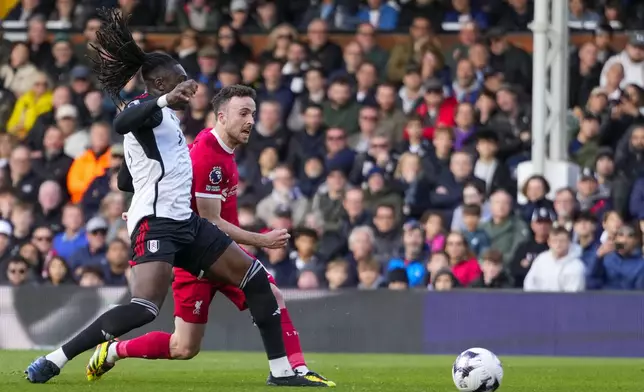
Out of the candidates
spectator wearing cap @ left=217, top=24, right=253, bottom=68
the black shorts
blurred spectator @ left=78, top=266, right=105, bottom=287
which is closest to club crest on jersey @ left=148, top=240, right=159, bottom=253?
the black shorts

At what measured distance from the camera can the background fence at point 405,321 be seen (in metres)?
14.2

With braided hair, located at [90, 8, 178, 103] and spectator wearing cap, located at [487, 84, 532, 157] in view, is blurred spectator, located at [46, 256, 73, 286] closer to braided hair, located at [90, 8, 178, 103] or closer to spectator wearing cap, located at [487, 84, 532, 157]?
spectator wearing cap, located at [487, 84, 532, 157]

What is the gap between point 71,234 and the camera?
667 inches

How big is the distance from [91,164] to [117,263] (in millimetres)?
2531

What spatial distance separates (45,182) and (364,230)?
451 cm

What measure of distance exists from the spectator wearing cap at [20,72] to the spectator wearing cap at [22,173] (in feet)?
4.70

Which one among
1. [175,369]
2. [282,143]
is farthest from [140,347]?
[282,143]

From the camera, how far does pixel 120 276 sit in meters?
15.8

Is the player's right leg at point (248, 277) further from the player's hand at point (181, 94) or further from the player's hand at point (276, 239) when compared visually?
the player's hand at point (181, 94)

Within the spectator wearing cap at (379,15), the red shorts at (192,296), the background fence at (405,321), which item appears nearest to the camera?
the red shorts at (192,296)

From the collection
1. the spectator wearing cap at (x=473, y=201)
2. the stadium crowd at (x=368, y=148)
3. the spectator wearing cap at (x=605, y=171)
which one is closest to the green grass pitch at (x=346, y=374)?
the stadium crowd at (x=368, y=148)

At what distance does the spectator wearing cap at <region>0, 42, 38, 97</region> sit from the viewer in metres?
19.5

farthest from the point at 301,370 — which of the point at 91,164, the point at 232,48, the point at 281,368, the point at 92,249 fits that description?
the point at 232,48

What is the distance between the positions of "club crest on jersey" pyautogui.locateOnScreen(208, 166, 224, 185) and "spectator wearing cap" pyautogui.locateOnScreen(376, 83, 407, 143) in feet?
26.0
